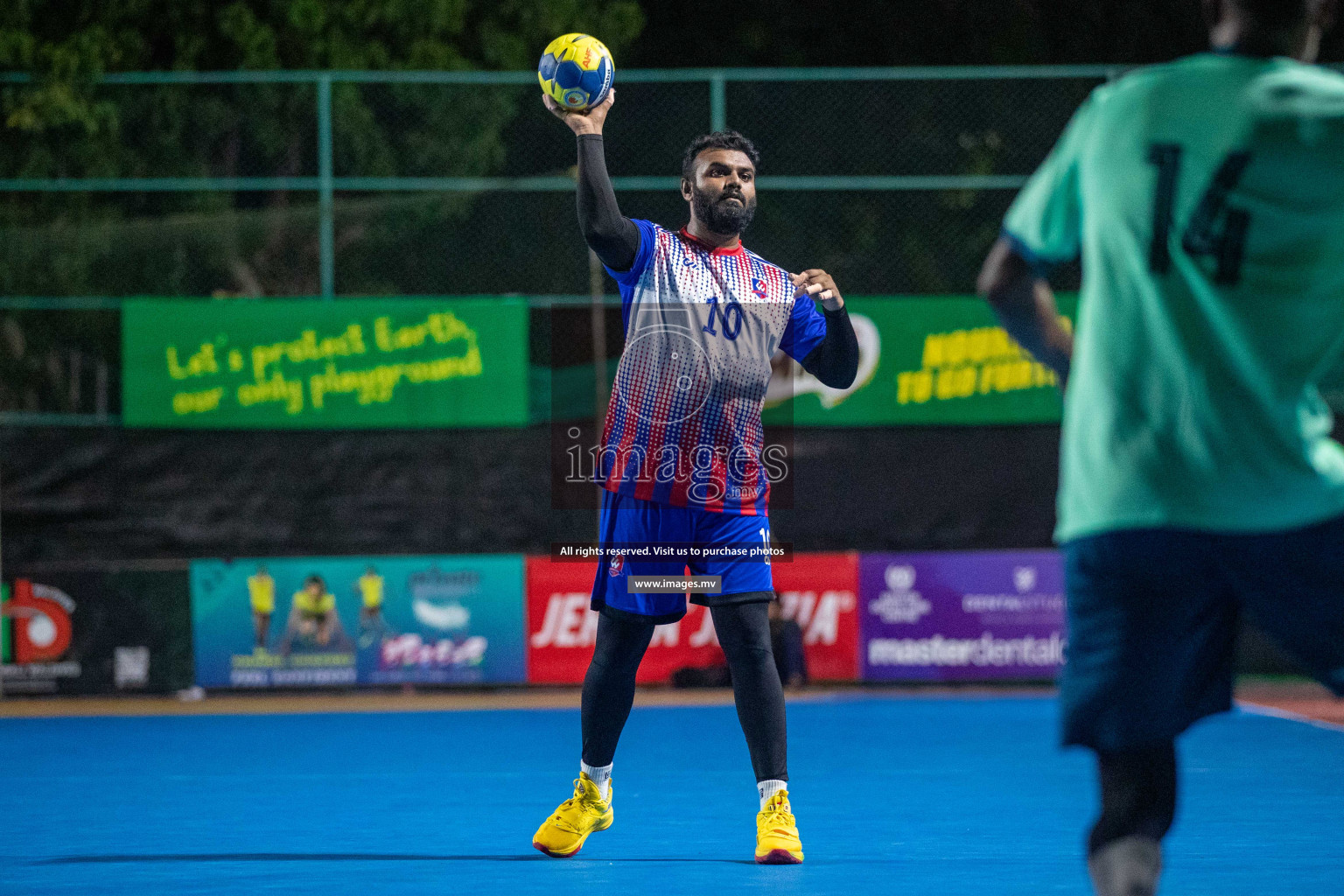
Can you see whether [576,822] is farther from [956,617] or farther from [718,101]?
[718,101]

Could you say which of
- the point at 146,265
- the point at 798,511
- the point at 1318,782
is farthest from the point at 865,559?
the point at 146,265

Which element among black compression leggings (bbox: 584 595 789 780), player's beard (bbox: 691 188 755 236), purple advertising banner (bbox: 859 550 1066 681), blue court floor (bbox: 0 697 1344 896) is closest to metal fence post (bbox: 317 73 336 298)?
blue court floor (bbox: 0 697 1344 896)

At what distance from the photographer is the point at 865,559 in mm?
11539

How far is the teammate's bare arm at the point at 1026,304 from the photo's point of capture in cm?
269

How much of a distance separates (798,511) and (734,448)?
7170mm

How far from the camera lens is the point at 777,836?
4848 millimetres

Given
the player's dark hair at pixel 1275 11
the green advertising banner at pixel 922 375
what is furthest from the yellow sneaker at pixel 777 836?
the green advertising banner at pixel 922 375

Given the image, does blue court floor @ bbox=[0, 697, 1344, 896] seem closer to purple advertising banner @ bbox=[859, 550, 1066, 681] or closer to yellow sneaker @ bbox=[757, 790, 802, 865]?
yellow sneaker @ bbox=[757, 790, 802, 865]

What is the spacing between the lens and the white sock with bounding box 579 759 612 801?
5113 mm

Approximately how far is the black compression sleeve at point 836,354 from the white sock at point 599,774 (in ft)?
4.46

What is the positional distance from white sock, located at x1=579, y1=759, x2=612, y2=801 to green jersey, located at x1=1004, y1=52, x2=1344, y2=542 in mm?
2836

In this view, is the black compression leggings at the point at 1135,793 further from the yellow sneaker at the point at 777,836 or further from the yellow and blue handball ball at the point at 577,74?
the yellow and blue handball ball at the point at 577,74

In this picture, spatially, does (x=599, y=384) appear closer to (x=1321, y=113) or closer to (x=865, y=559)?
(x=865, y=559)

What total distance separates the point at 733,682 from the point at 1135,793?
2216 millimetres
